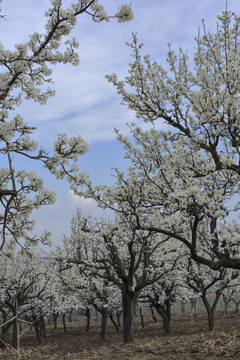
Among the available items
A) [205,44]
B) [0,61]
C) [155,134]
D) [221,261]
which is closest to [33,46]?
[0,61]

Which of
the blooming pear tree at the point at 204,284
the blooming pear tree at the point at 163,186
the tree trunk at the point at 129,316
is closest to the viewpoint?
the blooming pear tree at the point at 163,186

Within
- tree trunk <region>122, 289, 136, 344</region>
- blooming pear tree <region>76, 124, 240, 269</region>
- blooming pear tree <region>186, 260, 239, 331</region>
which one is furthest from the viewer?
blooming pear tree <region>186, 260, 239, 331</region>

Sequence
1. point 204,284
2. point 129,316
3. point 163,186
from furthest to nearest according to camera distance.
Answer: point 204,284 < point 129,316 < point 163,186

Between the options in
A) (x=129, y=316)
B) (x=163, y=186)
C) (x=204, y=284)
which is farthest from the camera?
(x=204, y=284)

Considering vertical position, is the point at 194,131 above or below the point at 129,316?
above

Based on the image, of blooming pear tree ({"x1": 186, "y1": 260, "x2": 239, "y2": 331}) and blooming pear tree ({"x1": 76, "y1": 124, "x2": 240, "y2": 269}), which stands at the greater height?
blooming pear tree ({"x1": 76, "y1": 124, "x2": 240, "y2": 269})

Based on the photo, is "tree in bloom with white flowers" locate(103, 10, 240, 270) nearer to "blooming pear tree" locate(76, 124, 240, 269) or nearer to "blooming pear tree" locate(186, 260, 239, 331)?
"blooming pear tree" locate(76, 124, 240, 269)

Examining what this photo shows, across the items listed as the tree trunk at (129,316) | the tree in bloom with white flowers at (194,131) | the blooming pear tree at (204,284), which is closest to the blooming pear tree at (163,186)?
the tree in bloom with white flowers at (194,131)

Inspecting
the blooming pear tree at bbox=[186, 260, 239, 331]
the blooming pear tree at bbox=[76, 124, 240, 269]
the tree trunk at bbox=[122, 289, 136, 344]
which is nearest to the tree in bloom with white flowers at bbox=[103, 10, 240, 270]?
the blooming pear tree at bbox=[76, 124, 240, 269]

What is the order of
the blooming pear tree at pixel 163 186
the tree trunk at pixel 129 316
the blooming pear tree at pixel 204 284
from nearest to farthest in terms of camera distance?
the blooming pear tree at pixel 163 186
the tree trunk at pixel 129 316
the blooming pear tree at pixel 204 284

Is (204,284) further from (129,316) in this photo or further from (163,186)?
(163,186)

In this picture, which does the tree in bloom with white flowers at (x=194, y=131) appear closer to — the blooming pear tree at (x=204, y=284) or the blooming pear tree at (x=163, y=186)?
the blooming pear tree at (x=163, y=186)

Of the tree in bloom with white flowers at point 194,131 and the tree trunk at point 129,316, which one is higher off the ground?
the tree in bloom with white flowers at point 194,131

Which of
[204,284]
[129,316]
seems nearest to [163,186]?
[129,316]
